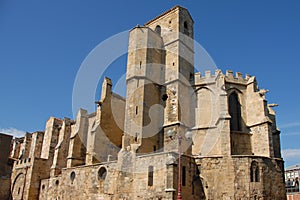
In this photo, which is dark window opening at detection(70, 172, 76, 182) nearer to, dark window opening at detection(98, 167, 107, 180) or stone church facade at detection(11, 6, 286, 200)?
stone church facade at detection(11, 6, 286, 200)

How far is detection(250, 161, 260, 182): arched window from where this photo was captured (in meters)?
20.6

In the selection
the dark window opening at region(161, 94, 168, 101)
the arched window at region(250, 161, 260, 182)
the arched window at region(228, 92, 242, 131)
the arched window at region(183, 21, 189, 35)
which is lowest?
the arched window at region(250, 161, 260, 182)

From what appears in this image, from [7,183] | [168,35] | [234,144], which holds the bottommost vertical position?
[7,183]

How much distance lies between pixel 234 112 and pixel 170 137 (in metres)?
6.21

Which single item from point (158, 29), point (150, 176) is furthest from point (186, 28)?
point (150, 176)

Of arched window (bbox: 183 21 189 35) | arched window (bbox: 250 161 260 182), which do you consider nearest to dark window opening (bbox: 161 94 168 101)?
arched window (bbox: 183 21 189 35)

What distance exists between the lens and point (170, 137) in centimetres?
2391

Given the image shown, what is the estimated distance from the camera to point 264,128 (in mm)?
23500

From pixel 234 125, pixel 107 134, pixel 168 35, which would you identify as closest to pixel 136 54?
pixel 168 35

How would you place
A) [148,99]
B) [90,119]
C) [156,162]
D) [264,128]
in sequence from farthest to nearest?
[90,119] → [148,99] → [264,128] → [156,162]

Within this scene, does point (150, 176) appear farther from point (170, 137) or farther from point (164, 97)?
point (164, 97)

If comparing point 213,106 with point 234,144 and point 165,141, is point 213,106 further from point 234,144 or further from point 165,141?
point 165,141

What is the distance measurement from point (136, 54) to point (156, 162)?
10836 mm

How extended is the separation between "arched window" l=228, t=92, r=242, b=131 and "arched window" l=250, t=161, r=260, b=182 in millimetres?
4392
